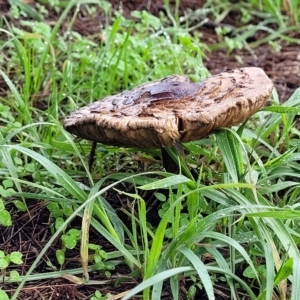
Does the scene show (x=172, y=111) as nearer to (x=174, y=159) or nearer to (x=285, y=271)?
(x=174, y=159)

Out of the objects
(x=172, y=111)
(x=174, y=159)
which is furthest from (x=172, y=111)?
(x=174, y=159)

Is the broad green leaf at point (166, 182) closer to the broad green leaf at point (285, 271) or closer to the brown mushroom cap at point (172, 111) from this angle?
the brown mushroom cap at point (172, 111)

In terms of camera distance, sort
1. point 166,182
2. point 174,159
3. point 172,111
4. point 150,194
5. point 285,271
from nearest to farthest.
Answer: point 285,271
point 166,182
point 172,111
point 174,159
point 150,194

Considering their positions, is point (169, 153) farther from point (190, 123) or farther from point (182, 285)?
point (182, 285)

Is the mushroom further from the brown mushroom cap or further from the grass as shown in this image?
the grass

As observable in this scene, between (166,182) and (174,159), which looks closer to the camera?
(166,182)

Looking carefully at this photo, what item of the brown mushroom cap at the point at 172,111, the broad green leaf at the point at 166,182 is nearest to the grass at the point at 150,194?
the broad green leaf at the point at 166,182
